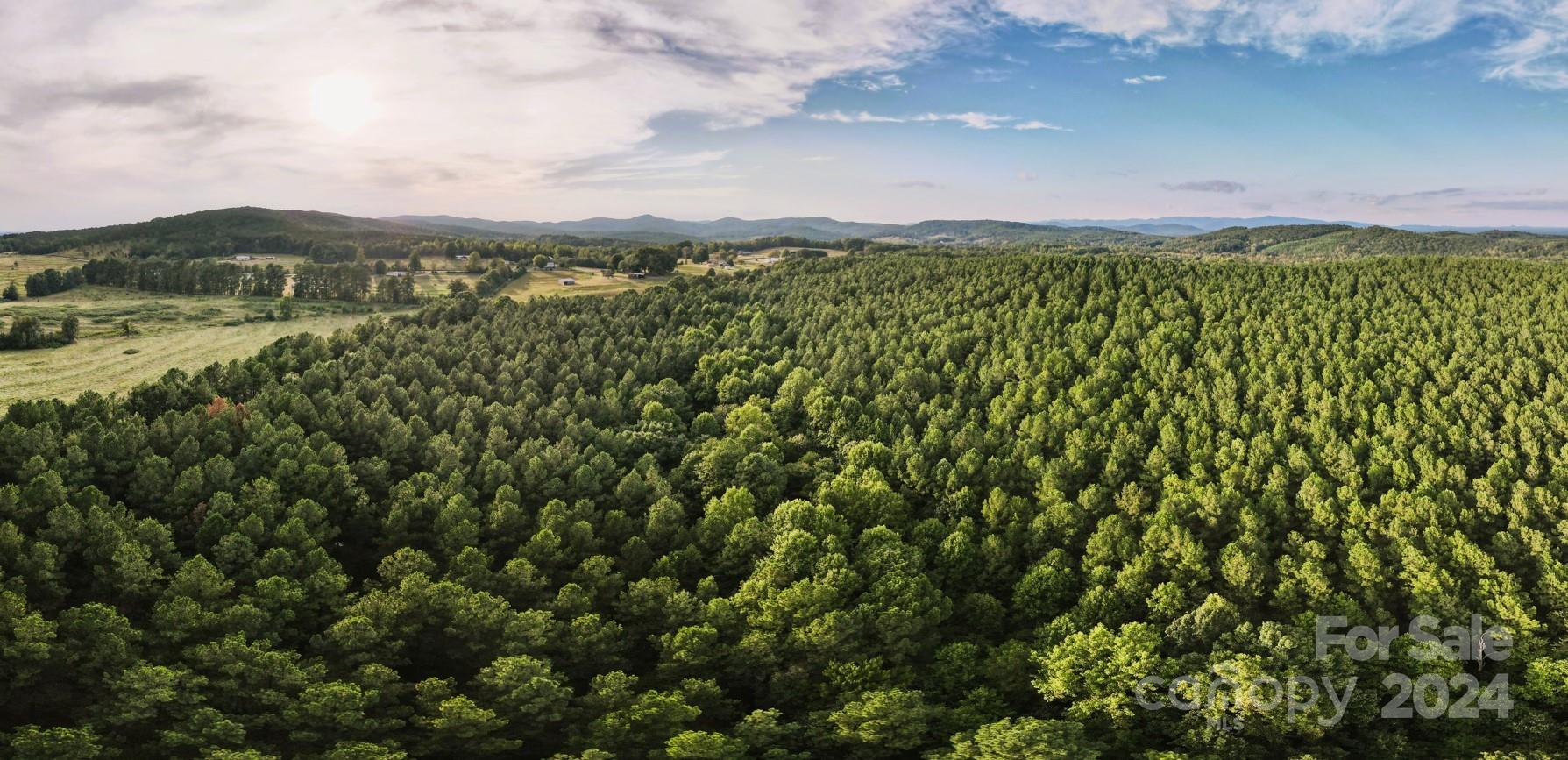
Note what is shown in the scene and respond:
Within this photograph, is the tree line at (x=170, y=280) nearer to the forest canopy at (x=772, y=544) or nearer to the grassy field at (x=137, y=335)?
the grassy field at (x=137, y=335)

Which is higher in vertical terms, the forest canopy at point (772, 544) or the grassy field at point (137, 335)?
the grassy field at point (137, 335)

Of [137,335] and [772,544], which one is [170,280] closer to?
[137,335]

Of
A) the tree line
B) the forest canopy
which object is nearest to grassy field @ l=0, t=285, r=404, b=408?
the tree line

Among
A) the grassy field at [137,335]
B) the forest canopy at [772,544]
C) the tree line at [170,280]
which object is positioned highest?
the tree line at [170,280]

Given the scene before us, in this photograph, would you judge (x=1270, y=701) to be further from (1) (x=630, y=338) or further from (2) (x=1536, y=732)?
(1) (x=630, y=338)

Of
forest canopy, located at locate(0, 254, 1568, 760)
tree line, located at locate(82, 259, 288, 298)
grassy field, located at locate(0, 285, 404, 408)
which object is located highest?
tree line, located at locate(82, 259, 288, 298)

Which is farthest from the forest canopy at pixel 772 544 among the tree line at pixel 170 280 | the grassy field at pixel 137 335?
the tree line at pixel 170 280

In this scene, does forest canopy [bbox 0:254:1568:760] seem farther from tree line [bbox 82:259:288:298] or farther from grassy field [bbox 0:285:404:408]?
tree line [bbox 82:259:288:298]

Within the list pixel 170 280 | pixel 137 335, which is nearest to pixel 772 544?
pixel 137 335

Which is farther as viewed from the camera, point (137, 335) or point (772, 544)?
point (137, 335)
